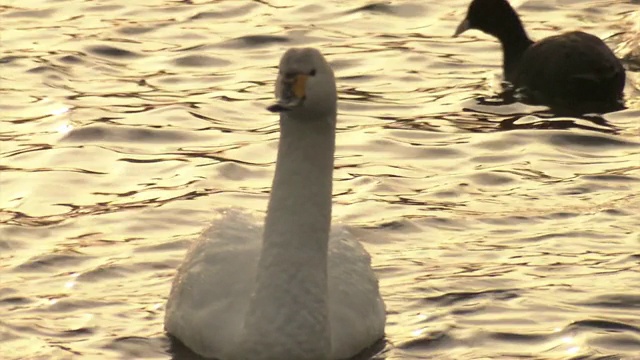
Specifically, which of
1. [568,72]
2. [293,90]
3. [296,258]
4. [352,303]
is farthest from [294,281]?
[568,72]

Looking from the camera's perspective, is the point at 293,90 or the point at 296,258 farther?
the point at 296,258

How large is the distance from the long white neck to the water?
0.66 m

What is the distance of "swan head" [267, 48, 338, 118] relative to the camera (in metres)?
7.96

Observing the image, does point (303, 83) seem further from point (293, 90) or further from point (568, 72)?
point (568, 72)

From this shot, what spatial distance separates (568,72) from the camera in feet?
47.3

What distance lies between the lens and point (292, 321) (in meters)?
8.26

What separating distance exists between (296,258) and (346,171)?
3.97 metres

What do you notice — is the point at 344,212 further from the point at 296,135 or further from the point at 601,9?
the point at 601,9

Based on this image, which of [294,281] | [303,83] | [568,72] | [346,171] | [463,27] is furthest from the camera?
[463,27]

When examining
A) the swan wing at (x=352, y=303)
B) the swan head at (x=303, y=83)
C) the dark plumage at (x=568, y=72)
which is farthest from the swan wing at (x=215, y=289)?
the dark plumage at (x=568, y=72)

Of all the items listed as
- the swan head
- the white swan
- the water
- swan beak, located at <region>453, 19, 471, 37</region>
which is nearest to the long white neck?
the white swan

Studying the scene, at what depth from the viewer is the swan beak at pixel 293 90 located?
7949 mm

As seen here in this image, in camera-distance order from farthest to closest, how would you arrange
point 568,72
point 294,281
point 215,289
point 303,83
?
point 568,72, point 215,289, point 294,281, point 303,83

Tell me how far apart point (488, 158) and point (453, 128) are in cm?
86
